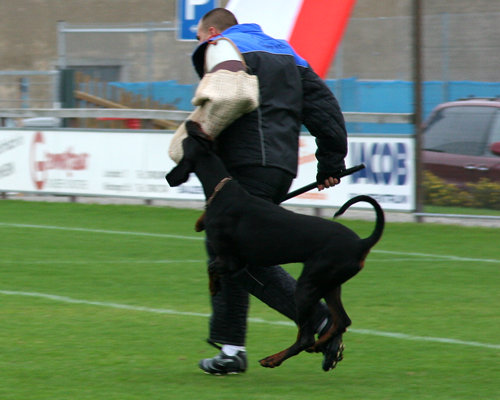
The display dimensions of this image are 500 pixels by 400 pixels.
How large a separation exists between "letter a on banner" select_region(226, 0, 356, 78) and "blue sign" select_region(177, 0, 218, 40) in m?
0.47

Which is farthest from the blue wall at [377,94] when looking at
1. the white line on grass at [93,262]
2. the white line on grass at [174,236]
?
the white line on grass at [93,262]

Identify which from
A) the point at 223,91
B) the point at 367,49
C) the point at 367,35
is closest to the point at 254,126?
the point at 223,91

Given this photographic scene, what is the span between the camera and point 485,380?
5191 mm

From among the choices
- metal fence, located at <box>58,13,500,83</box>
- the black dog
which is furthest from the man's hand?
metal fence, located at <box>58,13,500,83</box>

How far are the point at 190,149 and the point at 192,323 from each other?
2.03 meters

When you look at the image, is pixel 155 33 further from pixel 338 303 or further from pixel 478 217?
pixel 338 303

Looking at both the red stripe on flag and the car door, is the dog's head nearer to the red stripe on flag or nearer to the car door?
the car door

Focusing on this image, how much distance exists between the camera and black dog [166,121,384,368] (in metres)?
4.81

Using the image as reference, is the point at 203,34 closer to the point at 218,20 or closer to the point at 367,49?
the point at 218,20

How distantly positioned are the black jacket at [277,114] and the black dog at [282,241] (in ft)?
0.51

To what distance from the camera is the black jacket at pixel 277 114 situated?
16.7 ft

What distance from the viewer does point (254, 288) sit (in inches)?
204

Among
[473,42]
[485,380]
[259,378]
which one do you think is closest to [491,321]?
[485,380]

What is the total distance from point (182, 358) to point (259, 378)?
24.6 inches
